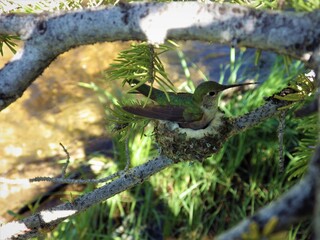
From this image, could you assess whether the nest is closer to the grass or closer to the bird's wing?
the bird's wing

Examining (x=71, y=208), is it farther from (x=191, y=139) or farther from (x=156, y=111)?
(x=191, y=139)

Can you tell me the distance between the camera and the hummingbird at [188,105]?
1069mm

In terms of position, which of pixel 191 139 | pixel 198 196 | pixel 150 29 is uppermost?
pixel 150 29

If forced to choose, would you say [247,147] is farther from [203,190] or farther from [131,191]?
[131,191]

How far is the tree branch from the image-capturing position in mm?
593

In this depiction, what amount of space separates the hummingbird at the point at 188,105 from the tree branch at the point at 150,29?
340mm

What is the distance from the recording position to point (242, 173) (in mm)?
3088

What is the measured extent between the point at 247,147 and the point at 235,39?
251cm

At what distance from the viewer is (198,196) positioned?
2.96m

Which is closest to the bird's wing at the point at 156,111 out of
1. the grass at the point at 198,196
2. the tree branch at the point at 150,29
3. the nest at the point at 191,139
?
the nest at the point at 191,139

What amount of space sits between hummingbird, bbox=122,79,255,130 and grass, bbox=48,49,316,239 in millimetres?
1675

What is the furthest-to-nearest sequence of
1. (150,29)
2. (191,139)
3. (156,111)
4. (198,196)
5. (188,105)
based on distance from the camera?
(198,196)
(191,139)
(188,105)
(156,111)
(150,29)

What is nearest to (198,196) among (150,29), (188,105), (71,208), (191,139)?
(191,139)

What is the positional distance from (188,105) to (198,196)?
1.85m
